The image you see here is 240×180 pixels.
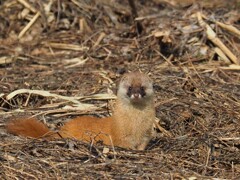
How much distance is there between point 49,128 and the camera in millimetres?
5539

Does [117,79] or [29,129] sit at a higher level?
[29,129]

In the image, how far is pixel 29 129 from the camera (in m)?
5.00

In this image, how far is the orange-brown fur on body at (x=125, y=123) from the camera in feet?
16.8

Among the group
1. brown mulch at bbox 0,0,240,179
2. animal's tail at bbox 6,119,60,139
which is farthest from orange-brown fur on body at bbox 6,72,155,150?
brown mulch at bbox 0,0,240,179

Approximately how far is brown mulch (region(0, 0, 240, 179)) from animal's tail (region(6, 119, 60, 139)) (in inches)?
2.8

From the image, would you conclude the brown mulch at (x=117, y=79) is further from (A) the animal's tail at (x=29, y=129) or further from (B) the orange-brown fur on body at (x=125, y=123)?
(B) the orange-brown fur on body at (x=125, y=123)

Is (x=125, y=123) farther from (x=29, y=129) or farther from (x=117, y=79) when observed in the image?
(x=117, y=79)

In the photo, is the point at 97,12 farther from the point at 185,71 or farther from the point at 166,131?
the point at 166,131

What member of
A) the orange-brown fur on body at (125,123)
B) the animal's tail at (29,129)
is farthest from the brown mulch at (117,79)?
the orange-brown fur on body at (125,123)

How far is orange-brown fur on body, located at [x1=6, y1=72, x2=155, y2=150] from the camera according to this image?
16.8 feet

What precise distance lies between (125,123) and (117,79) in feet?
5.77

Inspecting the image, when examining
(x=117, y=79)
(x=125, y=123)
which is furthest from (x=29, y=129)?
(x=117, y=79)

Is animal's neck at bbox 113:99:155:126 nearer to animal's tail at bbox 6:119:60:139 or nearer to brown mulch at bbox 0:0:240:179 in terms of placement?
brown mulch at bbox 0:0:240:179

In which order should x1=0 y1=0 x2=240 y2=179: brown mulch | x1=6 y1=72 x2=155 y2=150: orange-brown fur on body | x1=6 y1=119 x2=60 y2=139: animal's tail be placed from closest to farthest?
x1=0 y1=0 x2=240 y2=179: brown mulch
x1=6 y1=119 x2=60 y2=139: animal's tail
x1=6 y1=72 x2=155 y2=150: orange-brown fur on body
